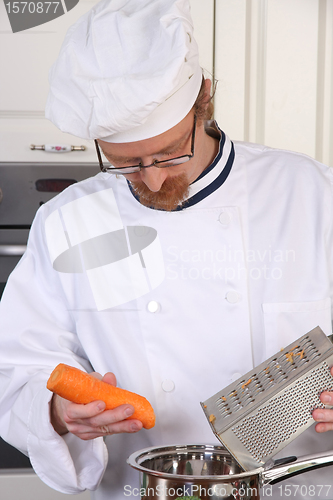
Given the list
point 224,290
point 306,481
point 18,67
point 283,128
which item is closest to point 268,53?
point 283,128

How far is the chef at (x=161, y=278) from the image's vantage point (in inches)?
31.5

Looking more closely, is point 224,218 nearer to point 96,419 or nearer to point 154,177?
point 154,177

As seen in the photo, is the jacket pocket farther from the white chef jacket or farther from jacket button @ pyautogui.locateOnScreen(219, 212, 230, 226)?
jacket button @ pyautogui.locateOnScreen(219, 212, 230, 226)

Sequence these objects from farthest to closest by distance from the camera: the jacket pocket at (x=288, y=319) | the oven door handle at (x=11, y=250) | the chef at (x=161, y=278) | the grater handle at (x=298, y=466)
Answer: the oven door handle at (x=11, y=250) < the jacket pocket at (x=288, y=319) < the chef at (x=161, y=278) < the grater handle at (x=298, y=466)

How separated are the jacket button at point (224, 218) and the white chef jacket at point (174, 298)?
0.01 m

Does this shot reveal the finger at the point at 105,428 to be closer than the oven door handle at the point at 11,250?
Yes

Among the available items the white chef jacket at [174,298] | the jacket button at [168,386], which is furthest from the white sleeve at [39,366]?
Answer: the jacket button at [168,386]

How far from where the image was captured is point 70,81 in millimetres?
740

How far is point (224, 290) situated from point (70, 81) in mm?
425

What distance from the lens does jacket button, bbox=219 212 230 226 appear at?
3.01ft

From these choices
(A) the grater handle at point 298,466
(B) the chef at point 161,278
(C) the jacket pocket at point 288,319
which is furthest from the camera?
(C) the jacket pocket at point 288,319

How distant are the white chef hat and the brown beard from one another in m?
0.10

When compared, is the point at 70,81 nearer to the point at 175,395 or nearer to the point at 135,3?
the point at 135,3

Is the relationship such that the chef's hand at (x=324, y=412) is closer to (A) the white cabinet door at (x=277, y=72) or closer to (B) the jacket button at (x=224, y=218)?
(B) the jacket button at (x=224, y=218)
